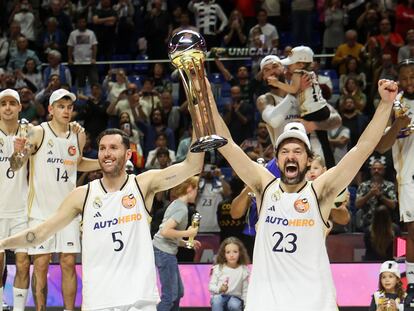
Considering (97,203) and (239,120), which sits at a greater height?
(239,120)

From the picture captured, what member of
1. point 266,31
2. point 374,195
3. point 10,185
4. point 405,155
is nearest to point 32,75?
point 266,31

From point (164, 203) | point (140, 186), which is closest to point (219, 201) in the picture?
point (164, 203)

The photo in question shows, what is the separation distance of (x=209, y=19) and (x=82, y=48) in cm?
245

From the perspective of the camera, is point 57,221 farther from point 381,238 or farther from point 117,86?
point 117,86

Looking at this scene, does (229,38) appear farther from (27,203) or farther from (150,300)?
(150,300)

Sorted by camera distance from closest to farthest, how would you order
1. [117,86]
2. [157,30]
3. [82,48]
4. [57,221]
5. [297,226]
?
[297,226]
[57,221]
[117,86]
[82,48]
[157,30]

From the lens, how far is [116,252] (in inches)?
290

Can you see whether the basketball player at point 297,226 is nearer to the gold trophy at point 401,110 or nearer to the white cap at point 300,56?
the gold trophy at point 401,110

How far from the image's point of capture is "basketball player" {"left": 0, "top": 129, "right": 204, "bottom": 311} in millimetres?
7305

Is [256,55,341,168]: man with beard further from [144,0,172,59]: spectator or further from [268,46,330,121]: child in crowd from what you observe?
[144,0,172,59]: spectator

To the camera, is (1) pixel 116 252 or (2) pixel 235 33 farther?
(2) pixel 235 33

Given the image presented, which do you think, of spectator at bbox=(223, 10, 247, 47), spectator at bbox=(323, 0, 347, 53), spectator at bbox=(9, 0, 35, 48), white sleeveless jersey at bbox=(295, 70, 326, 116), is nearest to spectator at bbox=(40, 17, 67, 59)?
spectator at bbox=(9, 0, 35, 48)

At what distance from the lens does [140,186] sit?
7.52m

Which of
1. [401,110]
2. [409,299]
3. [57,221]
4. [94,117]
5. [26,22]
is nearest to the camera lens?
[57,221]
